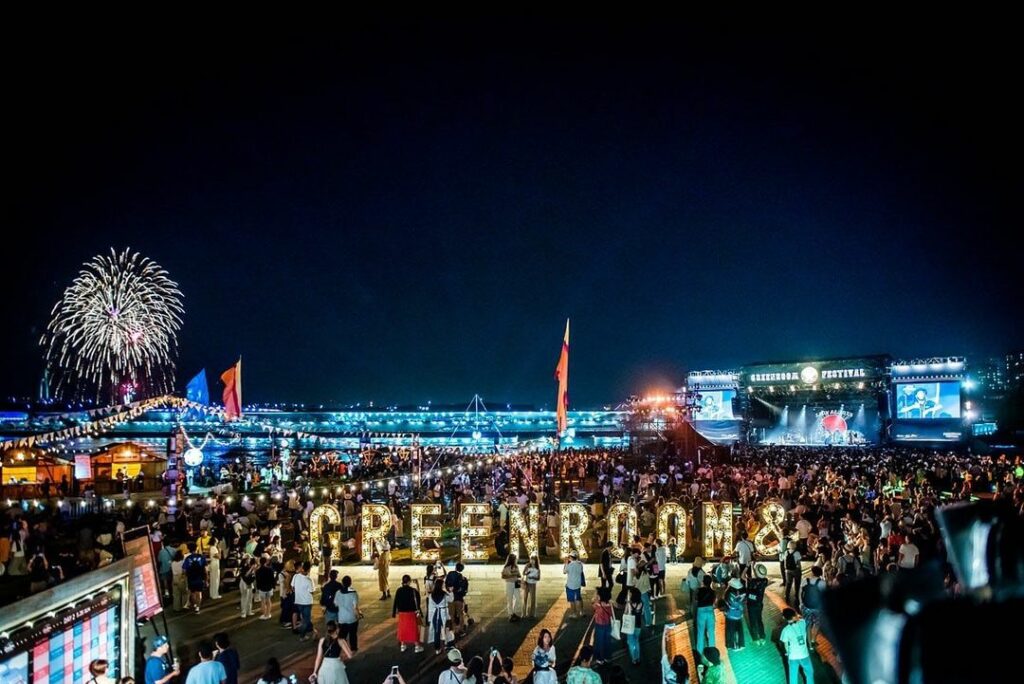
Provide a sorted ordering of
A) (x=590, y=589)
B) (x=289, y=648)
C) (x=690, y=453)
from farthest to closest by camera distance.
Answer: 1. (x=690, y=453)
2. (x=590, y=589)
3. (x=289, y=648)

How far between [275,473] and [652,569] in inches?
1156

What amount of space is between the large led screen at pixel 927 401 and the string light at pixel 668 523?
53.0 metres

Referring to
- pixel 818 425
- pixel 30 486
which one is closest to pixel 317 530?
pixel 30 486

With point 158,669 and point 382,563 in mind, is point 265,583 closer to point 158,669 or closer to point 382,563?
point 382,563

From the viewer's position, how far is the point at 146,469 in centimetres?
4256

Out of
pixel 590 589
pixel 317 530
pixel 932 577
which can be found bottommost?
pixel 590 589

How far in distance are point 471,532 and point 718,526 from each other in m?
6.62

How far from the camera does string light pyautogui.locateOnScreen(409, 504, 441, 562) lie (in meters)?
19.8

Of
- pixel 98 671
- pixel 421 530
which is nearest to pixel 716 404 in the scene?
pixel 421 530

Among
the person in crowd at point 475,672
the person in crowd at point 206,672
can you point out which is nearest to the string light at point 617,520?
the person in crowd at point 475,672

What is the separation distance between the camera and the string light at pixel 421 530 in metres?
19.8

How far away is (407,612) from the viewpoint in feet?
42.9

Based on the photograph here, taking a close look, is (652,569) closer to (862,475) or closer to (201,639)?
(201,639)

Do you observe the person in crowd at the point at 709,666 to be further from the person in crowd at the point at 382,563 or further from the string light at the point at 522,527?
the person in crowd at the point at 382,563
